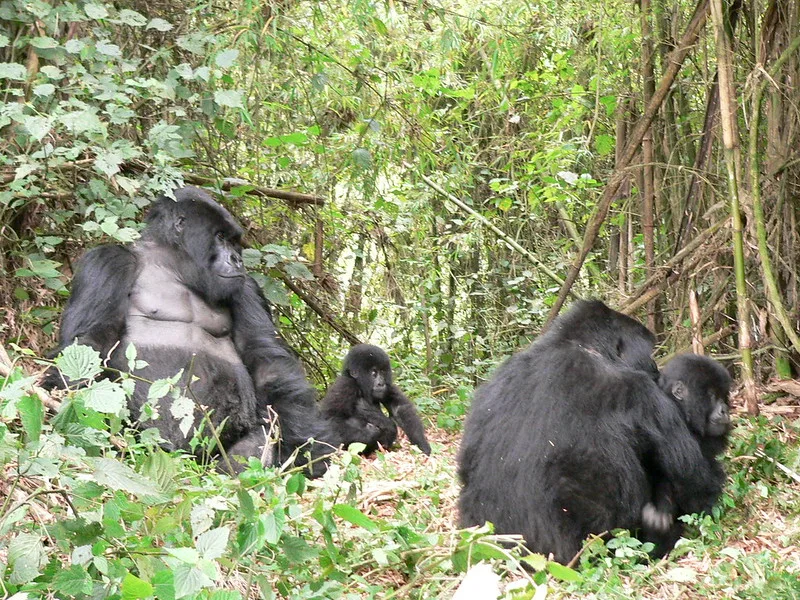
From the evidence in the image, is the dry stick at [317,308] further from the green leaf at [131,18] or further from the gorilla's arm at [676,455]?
the gorilla's arm at [676,455]

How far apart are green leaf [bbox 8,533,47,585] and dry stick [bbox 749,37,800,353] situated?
3369 mm

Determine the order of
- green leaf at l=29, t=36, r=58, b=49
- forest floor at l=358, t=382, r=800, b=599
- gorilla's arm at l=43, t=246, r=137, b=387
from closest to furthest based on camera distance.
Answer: forest floor at l=358, t=382, r=800, b=599
gorilla's arm at l=43, t=246, r=137, b=387
green leaf at l=29, t=36, r=58, b=49

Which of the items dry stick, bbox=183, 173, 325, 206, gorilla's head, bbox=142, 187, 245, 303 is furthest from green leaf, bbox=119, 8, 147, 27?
dry stick, bbox=183, 173, 325, 206

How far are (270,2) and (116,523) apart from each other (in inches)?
131

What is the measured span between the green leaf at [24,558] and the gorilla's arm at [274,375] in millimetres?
2808

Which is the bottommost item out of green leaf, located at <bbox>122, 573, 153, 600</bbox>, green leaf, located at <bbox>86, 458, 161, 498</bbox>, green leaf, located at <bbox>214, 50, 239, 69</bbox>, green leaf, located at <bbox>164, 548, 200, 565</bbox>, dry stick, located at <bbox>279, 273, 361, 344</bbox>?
dry stick, located at <bbox>279, 273, 361, 344</bbox>

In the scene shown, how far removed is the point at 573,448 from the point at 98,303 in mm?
2203

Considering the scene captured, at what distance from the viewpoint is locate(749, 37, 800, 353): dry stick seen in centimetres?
439

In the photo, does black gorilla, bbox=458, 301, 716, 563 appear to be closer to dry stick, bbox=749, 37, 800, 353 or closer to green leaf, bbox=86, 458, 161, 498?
dry stick, bbox=749, 37, 800, 353

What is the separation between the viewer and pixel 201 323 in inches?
193

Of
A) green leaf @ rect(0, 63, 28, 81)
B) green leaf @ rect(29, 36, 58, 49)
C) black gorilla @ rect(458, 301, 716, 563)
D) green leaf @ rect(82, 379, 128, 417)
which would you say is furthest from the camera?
green leaf @ rect(29, 36, 58, 49)

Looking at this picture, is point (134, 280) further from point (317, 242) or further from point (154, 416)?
point (154, 416)

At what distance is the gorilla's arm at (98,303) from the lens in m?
4.36

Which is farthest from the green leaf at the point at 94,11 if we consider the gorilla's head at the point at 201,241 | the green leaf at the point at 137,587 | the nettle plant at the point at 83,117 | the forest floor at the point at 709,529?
the green leaf at the point at 137,587
